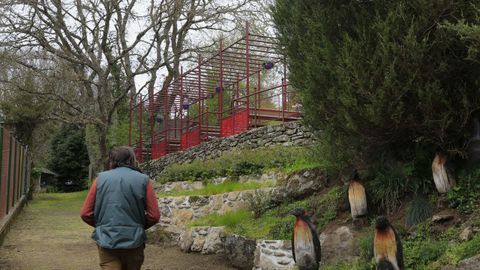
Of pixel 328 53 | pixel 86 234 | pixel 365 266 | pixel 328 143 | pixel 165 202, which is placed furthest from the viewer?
pixel 86 234

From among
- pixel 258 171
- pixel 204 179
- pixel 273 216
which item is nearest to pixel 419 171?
pixel 273 216

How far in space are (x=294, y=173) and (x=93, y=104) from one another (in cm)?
1489

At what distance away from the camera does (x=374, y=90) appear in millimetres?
5273

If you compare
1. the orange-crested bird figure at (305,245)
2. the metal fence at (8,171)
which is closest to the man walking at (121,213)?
the orange-crested bird figure at (305,245)

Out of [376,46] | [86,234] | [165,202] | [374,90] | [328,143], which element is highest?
[376,46]

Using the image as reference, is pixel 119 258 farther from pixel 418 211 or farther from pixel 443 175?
pixel 443 175

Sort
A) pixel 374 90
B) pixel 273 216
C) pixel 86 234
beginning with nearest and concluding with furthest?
pixel 374 90, pixel 273 216, pixel 86 234

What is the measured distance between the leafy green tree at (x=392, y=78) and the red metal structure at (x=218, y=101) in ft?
24.6

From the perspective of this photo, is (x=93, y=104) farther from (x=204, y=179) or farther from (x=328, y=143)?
(x=328, y=143)

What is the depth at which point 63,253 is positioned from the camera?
973cm

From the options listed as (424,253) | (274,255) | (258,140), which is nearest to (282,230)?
(274,255)

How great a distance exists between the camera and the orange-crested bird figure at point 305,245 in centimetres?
494

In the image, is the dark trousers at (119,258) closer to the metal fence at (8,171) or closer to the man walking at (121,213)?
the man walking at (121,213)

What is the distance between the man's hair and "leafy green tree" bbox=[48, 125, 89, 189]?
36435 mm
